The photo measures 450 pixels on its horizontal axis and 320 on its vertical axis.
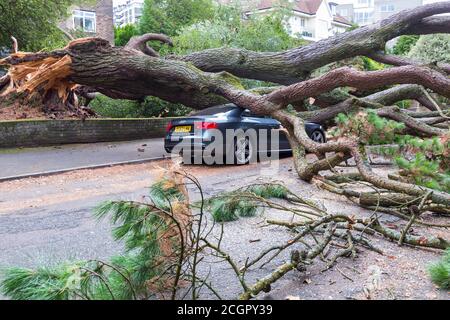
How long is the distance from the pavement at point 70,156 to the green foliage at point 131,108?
3431 millimetres

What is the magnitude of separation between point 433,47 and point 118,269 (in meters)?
21.9

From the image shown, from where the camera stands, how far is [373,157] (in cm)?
1006

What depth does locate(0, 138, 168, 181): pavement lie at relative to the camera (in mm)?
10250

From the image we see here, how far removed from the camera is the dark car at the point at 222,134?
10.2 metres

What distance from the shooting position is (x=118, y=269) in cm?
271

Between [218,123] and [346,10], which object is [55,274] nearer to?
[218,123]

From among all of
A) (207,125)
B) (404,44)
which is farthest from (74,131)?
(404,44)

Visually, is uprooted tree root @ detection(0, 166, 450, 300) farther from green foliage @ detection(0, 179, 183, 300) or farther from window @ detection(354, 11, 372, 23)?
window @ detection(354, 11, 372, 23)

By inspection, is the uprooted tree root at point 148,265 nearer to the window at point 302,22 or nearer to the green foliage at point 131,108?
the green foliage at point 131,108

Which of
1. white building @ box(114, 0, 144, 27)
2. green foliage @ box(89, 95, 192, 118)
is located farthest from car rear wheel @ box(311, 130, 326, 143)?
white building @ box(114, 0, 144, 27)

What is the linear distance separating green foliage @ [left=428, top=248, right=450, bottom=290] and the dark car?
23.4 ft

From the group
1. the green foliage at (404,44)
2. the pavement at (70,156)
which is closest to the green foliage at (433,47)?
the green foliage at (404,44)
